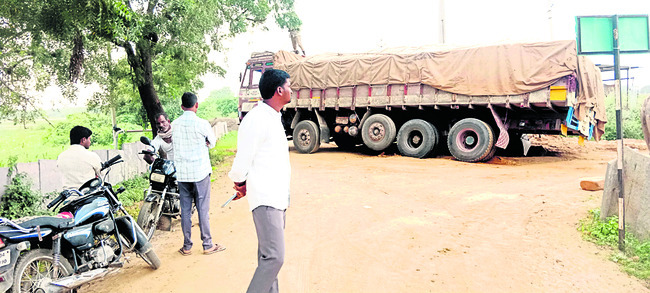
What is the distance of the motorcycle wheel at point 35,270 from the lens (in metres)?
3.29

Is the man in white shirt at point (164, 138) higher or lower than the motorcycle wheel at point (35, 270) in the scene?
higher

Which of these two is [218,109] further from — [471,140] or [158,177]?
[158,177]

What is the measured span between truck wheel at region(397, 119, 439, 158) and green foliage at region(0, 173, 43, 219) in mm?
9236

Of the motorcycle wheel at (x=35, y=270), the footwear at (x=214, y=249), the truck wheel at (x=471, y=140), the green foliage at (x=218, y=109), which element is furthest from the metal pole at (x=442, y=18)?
the green foliage at (x=218, y=109)

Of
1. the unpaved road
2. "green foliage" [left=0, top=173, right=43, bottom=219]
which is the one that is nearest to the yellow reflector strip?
the unpaved road

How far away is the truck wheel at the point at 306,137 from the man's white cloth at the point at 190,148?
32.7 ft

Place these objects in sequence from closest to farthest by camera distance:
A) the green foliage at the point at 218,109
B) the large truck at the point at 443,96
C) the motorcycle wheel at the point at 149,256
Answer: the motorcycle wheel at the point at 149,256
the large truck at the point at 443,96
the green foliage at the point at 218,109

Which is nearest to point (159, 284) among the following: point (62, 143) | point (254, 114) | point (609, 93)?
point (254, 114)

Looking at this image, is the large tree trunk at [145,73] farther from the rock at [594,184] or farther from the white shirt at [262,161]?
the rock at [594,184]

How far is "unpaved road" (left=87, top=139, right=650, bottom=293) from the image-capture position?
13.1ft

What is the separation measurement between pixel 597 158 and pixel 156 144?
→ 1179cm

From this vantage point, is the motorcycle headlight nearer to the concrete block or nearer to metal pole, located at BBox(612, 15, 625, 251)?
metal pole, located at BBox(612, 15, 625, 251)

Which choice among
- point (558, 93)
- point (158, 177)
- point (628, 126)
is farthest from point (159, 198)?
point (628, 126)

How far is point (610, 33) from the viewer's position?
4855 mm
